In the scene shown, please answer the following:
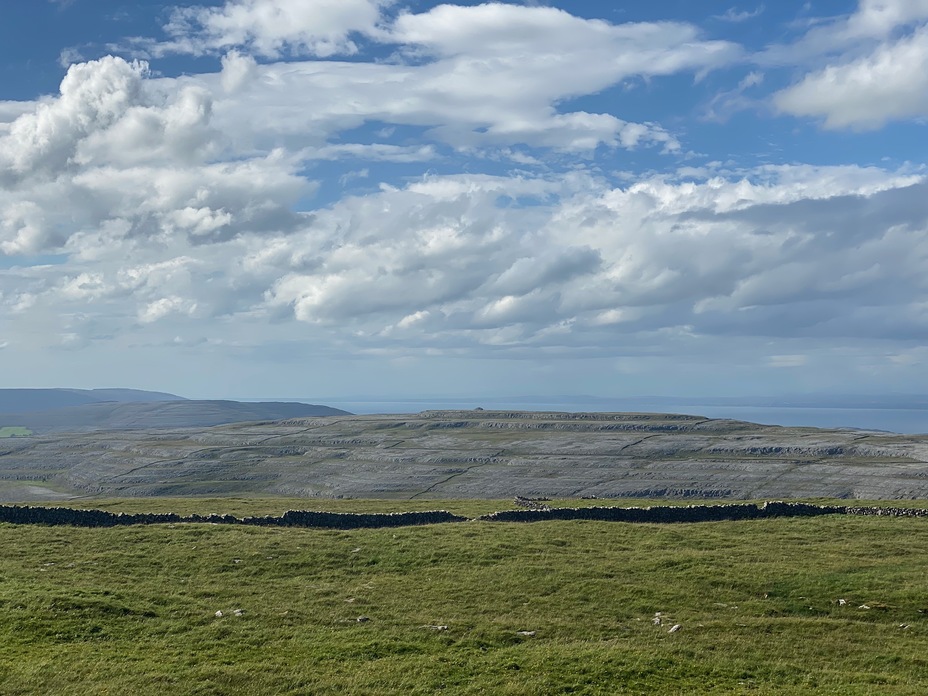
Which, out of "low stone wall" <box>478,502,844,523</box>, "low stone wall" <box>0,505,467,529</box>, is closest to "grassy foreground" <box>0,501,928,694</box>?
"low stone wall" <box>0,505,467,529</box>

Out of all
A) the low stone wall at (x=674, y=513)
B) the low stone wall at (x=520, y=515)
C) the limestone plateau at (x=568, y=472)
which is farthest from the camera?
the limestone plateau at (x=568, y=472)

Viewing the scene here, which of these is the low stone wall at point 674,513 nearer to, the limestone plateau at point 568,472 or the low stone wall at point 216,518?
the low stone wall at point 216,518

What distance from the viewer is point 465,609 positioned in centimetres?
3269

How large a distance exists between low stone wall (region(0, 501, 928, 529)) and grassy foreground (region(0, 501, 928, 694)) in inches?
145

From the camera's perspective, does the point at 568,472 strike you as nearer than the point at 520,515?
No

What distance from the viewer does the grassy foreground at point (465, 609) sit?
24.6 meters

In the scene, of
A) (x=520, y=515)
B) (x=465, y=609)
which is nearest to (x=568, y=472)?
(x=520, y=515)

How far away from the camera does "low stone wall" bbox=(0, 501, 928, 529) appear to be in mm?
51503

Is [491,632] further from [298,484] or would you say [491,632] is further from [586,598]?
[298,484]

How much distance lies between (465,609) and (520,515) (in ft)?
77.1

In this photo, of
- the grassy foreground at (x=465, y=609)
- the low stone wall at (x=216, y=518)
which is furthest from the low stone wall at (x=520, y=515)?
the grassy foreground at (x=465, y=609)

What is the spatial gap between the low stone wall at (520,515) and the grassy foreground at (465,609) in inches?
145

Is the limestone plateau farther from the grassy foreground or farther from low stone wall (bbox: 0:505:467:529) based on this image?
the grassy foreground

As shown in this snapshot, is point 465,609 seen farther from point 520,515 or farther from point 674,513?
point 674,513
